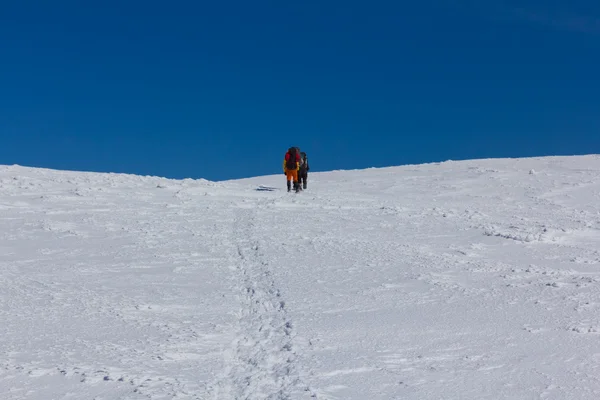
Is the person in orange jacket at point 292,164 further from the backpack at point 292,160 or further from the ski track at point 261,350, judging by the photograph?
the ski track at point 261,350

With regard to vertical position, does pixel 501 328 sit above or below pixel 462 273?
below

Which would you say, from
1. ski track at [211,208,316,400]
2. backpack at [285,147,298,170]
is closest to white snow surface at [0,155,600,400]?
ski track at [211,208,316,400]

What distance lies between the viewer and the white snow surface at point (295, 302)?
502 cm

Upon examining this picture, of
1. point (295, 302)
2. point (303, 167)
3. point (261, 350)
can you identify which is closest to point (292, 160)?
point (303, 167)

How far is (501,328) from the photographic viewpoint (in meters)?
6.46

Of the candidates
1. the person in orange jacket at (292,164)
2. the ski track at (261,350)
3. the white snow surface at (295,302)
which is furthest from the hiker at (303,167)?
the ski track at (261,350)

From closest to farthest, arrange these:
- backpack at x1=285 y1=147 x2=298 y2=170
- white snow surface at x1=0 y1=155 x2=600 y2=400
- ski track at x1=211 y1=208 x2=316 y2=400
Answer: ski track at x1=211 y1=208 x2=316 y2=400 → white snow surface at x1=0 y1=155 x2=600 y2=400 → backpack at x1=285 y1=147 x2=298 y2=170

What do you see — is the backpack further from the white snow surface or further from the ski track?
the ski track

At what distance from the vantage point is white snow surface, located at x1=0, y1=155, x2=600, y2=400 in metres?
Result: 5.02

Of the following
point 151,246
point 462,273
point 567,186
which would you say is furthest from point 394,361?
point 567,186

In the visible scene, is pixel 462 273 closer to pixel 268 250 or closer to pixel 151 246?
pixel 268 250

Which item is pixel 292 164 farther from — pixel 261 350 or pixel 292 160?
pixel 261 350

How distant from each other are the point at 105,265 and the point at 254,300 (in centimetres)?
338

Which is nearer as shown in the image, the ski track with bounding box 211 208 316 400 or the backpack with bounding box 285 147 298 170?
the ski track with bounding box 211 208 316 400
